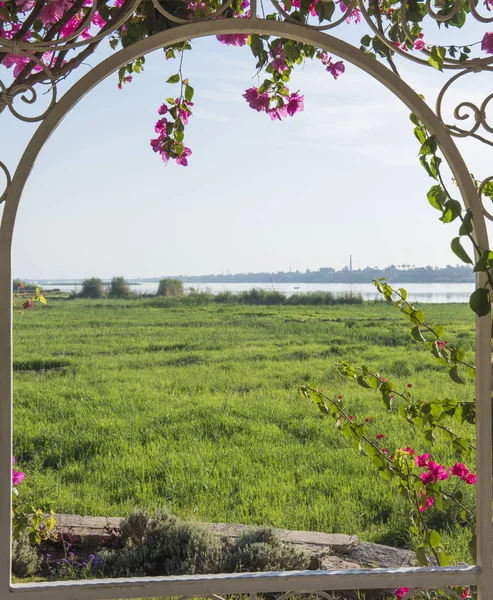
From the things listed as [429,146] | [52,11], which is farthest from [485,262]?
[52,11]

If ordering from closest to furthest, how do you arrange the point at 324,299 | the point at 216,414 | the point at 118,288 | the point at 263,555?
1. the point at 263,555
2. the point at 216,414
3. the point at 324,299
4. the point at 118,288

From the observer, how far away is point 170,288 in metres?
12.7

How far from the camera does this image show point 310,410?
227 inches

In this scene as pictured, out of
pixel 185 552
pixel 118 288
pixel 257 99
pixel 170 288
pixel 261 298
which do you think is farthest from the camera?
pixel 118 288

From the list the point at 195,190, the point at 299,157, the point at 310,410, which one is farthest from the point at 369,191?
the point at 310,410

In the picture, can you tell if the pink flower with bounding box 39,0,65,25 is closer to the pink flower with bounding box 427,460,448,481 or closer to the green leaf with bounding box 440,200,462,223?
the green leaf with bounding box 440,200,462,223

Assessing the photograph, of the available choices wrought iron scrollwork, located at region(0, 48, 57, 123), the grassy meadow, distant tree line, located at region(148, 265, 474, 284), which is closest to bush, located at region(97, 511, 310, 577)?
the grassy meadow

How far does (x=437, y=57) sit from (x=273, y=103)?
66 centimetres

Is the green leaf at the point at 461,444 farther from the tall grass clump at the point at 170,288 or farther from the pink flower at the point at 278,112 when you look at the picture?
the tall grass clump at the point at 170,288

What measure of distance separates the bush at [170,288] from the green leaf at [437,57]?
37.9 feet

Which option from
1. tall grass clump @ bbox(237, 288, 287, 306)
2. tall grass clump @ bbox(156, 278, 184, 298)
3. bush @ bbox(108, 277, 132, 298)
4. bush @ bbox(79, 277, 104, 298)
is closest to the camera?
tall grass clump @ bbox(237, 288, 287, 306)

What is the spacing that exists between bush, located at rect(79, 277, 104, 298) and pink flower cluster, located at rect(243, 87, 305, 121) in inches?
466

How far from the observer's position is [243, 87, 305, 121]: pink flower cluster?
1568mm

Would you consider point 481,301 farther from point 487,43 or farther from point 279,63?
point 279,63
